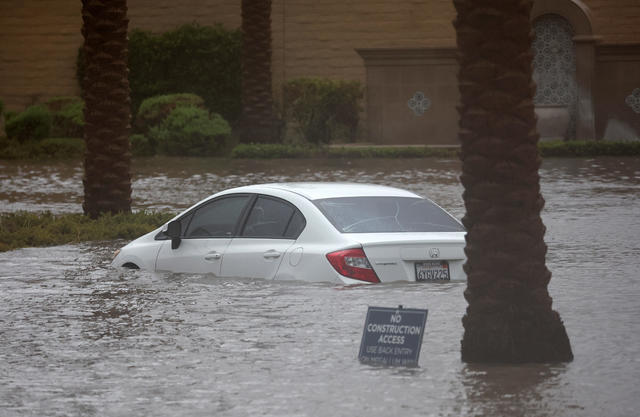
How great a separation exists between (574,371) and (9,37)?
39.3 meters

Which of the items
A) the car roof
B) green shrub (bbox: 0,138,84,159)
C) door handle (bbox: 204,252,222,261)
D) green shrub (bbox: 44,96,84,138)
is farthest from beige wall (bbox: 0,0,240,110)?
door handle (bbox: 204,252,222,261)

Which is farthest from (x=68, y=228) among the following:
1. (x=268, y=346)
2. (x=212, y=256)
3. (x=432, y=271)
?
(x=268, y=346)

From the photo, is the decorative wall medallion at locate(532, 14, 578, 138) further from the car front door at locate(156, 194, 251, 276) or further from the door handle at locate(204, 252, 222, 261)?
the door handle at locate(204, 252, 222, 261)

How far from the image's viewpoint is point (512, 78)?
29.6 ft

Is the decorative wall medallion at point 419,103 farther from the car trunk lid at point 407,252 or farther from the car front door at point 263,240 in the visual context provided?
the car trunk lid at point 407,252

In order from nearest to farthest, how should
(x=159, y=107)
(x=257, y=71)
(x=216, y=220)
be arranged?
(x=216, y=220)
(x=257, y=71)
(x=159, y=107)

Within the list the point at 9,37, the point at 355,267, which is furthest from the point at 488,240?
the point at 9,37

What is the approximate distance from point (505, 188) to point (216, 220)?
534cm

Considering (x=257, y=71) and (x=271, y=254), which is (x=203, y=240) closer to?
(x=271, y=254)

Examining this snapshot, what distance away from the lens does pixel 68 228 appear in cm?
1845

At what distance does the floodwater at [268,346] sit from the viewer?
26.5 feet

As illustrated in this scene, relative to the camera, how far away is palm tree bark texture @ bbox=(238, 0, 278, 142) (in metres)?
35.4

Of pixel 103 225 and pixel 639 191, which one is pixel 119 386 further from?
pixel 639 191

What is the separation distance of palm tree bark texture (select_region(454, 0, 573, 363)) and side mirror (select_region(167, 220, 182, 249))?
4.52 meters
